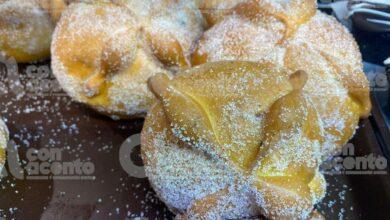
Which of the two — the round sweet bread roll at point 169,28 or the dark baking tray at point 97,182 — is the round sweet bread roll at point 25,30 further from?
the round sweet bread roll at point 169,28

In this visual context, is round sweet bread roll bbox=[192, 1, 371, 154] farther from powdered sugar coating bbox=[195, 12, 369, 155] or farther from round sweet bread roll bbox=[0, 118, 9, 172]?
round sweet bread roll bbox=[0, 118, 9, 172]

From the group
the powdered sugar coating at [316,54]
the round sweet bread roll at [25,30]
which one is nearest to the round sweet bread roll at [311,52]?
the powdered sugar coating at [316,54]

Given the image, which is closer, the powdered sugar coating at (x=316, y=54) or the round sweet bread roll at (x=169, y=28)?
the powdered sugar coating at (x=316, y=54)

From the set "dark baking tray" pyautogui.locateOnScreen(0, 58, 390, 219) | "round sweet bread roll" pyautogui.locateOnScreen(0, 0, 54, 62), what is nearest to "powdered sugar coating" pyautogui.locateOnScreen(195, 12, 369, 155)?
"dark baking tray" pyautogui.locateOnScreen(0, 58, 390, 219)

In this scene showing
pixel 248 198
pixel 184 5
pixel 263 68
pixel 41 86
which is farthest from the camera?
pixel 41 86

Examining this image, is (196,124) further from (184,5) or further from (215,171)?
(184,5)

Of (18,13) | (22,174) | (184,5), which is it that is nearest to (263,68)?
(184,5)

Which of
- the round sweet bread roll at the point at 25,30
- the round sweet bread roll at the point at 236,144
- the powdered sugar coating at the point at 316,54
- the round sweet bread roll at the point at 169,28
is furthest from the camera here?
the round sweet bread roll at the point at 25,30
